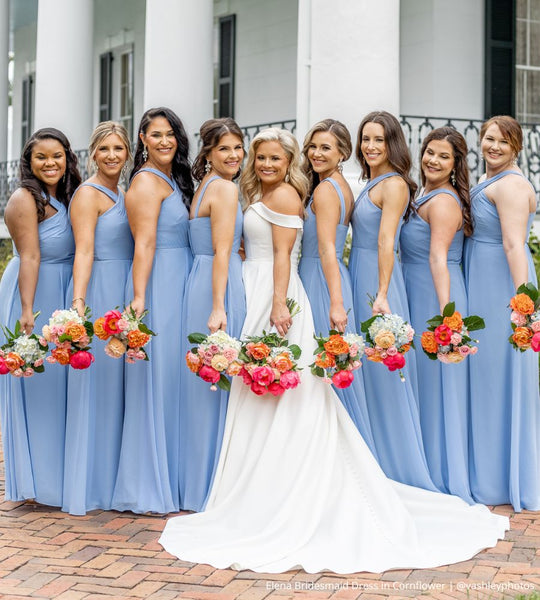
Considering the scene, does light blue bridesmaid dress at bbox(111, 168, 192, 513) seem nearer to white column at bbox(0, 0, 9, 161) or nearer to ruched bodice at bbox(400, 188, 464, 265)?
ruched bodice at bbox(400, 188, 464, 265)

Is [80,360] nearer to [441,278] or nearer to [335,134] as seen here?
[335,134]

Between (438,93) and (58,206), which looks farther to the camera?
(438,93)

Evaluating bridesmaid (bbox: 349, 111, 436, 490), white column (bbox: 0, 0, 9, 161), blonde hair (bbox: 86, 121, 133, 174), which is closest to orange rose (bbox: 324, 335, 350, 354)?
bridesmaid (bbox: 349, 111, 436, 490)

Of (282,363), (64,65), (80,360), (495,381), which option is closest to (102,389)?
(80,360)

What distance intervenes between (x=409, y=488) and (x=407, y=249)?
1.54 m

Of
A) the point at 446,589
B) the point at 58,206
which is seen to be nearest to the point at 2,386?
the point at 58,206

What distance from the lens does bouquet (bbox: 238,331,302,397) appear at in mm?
5270

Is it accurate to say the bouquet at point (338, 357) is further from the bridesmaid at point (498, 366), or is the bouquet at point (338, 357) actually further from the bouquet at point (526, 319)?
the bridesmaid at point (498, 366)

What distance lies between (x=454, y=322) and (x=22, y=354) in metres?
2.57

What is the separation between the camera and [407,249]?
6160 mm

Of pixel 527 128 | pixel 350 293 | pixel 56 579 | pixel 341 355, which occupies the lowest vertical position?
pixel 56 579

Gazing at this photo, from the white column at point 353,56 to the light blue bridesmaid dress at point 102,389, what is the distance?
4305mm

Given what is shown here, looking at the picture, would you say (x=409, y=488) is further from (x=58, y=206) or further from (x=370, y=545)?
(x=58, y=206)

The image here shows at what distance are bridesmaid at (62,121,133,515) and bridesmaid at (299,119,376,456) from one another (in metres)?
1.16
